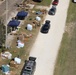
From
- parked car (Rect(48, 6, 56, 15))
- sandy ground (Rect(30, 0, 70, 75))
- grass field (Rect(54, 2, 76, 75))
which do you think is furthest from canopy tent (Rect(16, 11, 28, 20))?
grass field (Rect(54, 2, 76, 75))

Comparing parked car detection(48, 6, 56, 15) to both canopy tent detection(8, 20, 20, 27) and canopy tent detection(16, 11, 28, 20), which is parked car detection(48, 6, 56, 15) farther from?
canopy tent detection(8, 20, 20, 27)

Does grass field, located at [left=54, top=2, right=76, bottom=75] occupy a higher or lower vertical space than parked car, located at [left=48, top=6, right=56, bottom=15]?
lower

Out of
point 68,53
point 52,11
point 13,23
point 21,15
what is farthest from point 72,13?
point 68,53

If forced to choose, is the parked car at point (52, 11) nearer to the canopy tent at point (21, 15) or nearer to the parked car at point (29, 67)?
the canopy tent at point (21, 15)

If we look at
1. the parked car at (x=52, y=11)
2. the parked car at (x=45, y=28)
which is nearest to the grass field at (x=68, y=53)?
the parked car at (x=45, y=28)

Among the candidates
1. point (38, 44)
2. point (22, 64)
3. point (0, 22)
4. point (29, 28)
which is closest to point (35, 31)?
point (29, 28)

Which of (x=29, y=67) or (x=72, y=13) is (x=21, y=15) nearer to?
(x=72, y=13)
